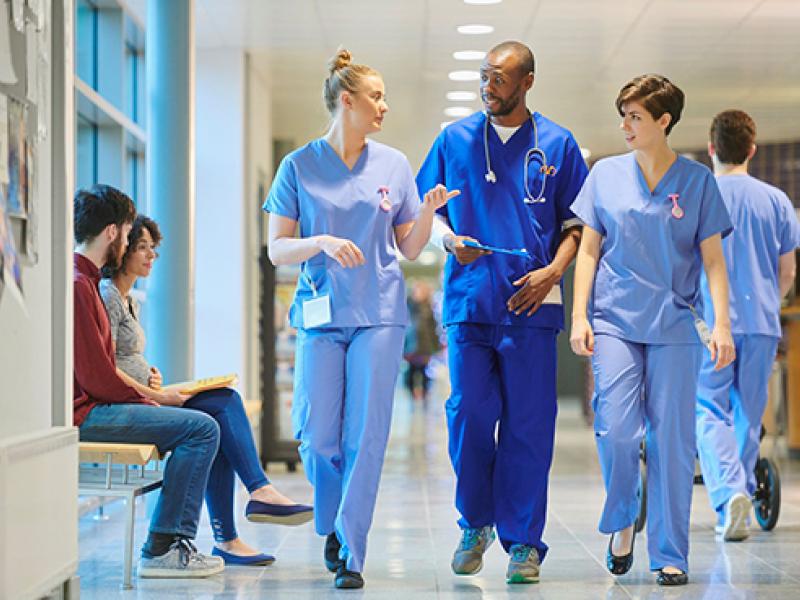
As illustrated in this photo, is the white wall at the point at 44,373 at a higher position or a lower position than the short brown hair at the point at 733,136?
lower

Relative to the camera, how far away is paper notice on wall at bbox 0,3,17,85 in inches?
107

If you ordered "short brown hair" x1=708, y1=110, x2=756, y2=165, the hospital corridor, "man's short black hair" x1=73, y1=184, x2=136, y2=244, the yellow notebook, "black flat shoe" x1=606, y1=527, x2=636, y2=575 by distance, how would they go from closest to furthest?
1. the hospital corridor
2. "black flat shoe" x1=606, y1=527, x2=636, y2=575
3. "man's short black hair" x1=73, y1=184, x2=136, y2=244
4. the yellow notebook
5. "short brown hair" x1=708, y1=110, x2=756, y2=165

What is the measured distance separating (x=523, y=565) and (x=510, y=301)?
74 cm

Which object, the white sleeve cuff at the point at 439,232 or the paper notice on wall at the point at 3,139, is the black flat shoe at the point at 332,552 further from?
the paper notice on wall at the point at 3,139

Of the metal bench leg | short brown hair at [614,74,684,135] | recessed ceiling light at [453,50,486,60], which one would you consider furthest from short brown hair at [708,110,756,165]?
recessed ceiling light at [453,50,486,60]

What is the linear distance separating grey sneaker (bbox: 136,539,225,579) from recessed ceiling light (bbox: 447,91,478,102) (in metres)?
6.63

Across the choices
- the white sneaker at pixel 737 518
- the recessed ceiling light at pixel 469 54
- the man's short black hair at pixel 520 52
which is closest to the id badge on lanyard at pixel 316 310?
the man's short black hair at pixel 520 52

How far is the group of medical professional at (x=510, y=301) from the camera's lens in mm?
3729

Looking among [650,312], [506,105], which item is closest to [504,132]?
[506,105]

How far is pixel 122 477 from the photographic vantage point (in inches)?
159

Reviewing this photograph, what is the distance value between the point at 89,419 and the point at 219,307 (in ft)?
14.7

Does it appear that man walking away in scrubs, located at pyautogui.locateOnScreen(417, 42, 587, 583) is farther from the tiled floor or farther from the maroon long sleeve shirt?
the maroon long sleeve shirt

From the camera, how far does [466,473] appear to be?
152 inches

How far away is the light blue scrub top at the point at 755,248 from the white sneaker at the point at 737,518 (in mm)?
625
